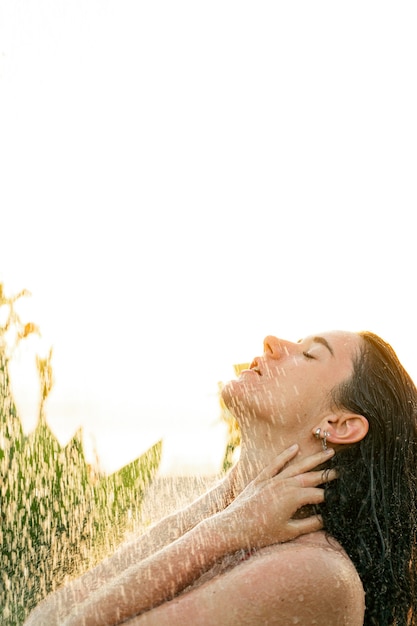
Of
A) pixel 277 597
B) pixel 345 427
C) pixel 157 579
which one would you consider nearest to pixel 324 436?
pixel 345 427

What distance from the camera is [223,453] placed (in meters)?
4.29

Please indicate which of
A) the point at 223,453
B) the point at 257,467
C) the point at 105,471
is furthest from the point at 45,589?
the point at 257,467

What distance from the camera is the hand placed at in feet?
7.90

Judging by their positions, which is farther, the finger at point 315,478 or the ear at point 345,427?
the ear at point 345,427

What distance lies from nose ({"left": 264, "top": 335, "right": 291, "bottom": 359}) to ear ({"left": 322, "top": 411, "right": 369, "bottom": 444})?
282 mm

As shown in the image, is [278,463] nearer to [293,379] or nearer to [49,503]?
[293,379]

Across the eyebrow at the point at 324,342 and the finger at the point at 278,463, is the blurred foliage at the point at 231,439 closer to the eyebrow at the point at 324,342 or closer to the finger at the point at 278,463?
the eyebrow at the point at 324,342

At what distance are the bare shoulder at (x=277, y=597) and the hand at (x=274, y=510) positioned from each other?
3.0 inches

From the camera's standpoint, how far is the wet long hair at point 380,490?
8.46 feet

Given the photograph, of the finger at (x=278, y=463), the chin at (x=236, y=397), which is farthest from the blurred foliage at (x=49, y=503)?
the finger at (x=278, y=463)

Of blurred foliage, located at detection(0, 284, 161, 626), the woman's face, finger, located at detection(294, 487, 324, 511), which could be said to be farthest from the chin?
blurred foliage, located at detection(0, 284, 161, 626)

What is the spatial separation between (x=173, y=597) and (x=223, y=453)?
1.90m

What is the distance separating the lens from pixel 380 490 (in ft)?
8.57

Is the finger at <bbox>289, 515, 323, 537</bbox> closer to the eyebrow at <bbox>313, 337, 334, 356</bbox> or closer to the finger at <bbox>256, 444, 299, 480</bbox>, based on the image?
the finger at <bbox>256, 444, 299, 480</bbox>
